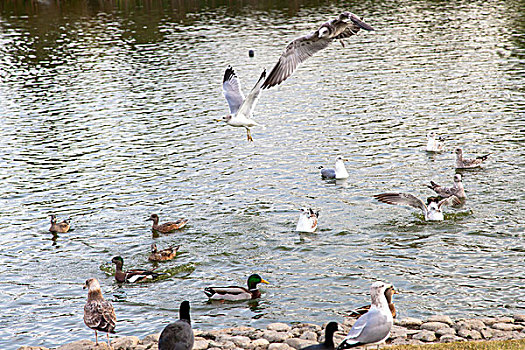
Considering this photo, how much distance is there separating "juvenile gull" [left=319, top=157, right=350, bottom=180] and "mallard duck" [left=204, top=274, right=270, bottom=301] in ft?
29.0

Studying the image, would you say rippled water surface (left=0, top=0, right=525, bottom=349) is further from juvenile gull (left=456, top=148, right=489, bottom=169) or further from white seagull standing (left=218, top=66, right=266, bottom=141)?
white seagull standing (left=218, top=66, right=266, bottom=141)

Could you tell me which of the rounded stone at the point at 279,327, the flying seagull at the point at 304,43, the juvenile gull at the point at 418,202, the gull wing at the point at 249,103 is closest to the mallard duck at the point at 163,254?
the gull wing at the point at 249,103

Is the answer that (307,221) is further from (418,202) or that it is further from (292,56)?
(292,56)

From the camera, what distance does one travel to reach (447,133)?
29250mm

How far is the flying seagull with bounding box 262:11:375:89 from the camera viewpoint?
1620 cm

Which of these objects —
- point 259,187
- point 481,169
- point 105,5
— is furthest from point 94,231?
point 105,5

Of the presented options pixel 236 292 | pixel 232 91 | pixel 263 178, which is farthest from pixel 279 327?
pixel 263 178

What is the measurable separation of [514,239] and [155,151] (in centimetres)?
1712

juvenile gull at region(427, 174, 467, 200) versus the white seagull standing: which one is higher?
the white seagull standing

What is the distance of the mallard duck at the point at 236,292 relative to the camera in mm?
16219

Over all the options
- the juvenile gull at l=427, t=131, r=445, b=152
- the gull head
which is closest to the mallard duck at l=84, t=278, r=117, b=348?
the gull head

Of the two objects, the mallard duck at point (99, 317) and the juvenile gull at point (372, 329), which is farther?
the mallard duck at point (99, 317)

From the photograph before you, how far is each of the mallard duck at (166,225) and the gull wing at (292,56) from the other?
6730 mm

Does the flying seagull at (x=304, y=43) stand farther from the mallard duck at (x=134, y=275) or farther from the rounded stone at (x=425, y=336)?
the rounded stone at (x=425, y=336)
